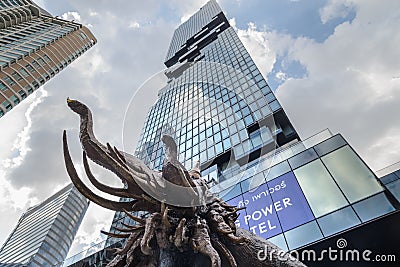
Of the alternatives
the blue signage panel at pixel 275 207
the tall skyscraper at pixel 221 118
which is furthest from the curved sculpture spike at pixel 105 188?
the tall skyscraper at pixel 221 118

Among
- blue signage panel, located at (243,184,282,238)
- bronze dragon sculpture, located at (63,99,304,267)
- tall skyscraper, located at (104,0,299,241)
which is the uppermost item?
tall skyscraper, located at (104,0,299,241)

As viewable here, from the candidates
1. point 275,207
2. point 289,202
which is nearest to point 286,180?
point 289,202

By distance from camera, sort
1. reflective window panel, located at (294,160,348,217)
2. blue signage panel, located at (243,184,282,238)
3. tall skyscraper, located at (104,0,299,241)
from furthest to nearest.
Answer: tall skyscraper, located at (104,0,299,241), blue signage panel, located at (243,184,282,238), reflective window panel, located at (294,160,348,217)

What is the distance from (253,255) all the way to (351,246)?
993 centimetres

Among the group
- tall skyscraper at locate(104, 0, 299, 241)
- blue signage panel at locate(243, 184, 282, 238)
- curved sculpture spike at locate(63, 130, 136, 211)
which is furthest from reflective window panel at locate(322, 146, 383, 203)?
curved sculpture spike at locate(63, 130, 136, 211)

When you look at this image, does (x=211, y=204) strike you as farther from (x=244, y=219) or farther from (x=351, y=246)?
(x=244, y=219)

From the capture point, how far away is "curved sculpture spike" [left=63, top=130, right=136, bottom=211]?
1738 mm

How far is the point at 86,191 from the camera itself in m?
1.87

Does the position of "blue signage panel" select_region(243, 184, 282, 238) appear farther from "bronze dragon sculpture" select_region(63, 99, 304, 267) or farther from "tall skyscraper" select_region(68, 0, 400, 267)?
"bronze dragon sculpture" select_region(63, 99, 304, 267)

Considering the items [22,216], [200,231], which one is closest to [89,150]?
[200,231]

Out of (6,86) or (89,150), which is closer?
(89,150)

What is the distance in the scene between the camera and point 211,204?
2.17 meters

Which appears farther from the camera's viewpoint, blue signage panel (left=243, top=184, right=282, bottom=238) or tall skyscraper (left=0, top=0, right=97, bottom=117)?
tall skyscraper (left=0, top=0, right=97, bottom=117)

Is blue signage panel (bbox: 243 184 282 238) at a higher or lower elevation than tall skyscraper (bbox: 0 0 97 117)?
lower
